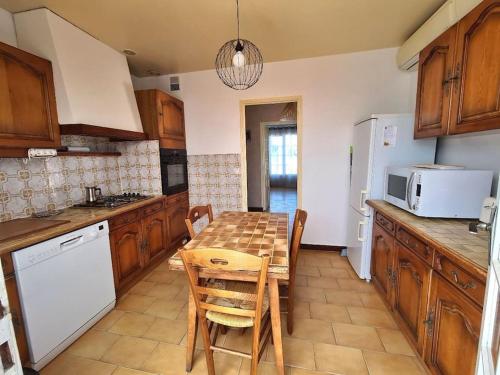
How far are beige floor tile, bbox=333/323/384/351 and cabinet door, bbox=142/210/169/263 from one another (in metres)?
2.01

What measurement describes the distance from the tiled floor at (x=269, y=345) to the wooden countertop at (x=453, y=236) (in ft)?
2.80

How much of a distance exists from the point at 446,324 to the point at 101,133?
2.82 m

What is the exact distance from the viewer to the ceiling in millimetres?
1891

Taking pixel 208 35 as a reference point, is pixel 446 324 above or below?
below

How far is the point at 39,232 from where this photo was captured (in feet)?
5.06

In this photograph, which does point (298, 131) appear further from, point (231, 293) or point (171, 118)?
point (231, 293)

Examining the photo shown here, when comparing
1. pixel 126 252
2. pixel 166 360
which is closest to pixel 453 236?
pixel 166 360

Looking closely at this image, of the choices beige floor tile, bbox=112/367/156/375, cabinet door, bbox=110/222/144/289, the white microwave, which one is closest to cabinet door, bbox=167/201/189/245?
cabinet door, bbox=110/222/144/289

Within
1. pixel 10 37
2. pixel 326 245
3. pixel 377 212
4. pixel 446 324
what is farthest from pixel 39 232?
pixel 326 245

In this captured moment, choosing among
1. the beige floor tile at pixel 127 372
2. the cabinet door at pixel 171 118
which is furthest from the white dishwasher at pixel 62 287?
the cabinet door at pixel 171 118

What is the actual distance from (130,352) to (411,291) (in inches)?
76.9

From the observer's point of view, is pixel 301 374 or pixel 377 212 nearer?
pixel 301 374

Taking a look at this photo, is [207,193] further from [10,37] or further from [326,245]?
[10,37]

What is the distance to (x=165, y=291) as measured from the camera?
7.78 feet
